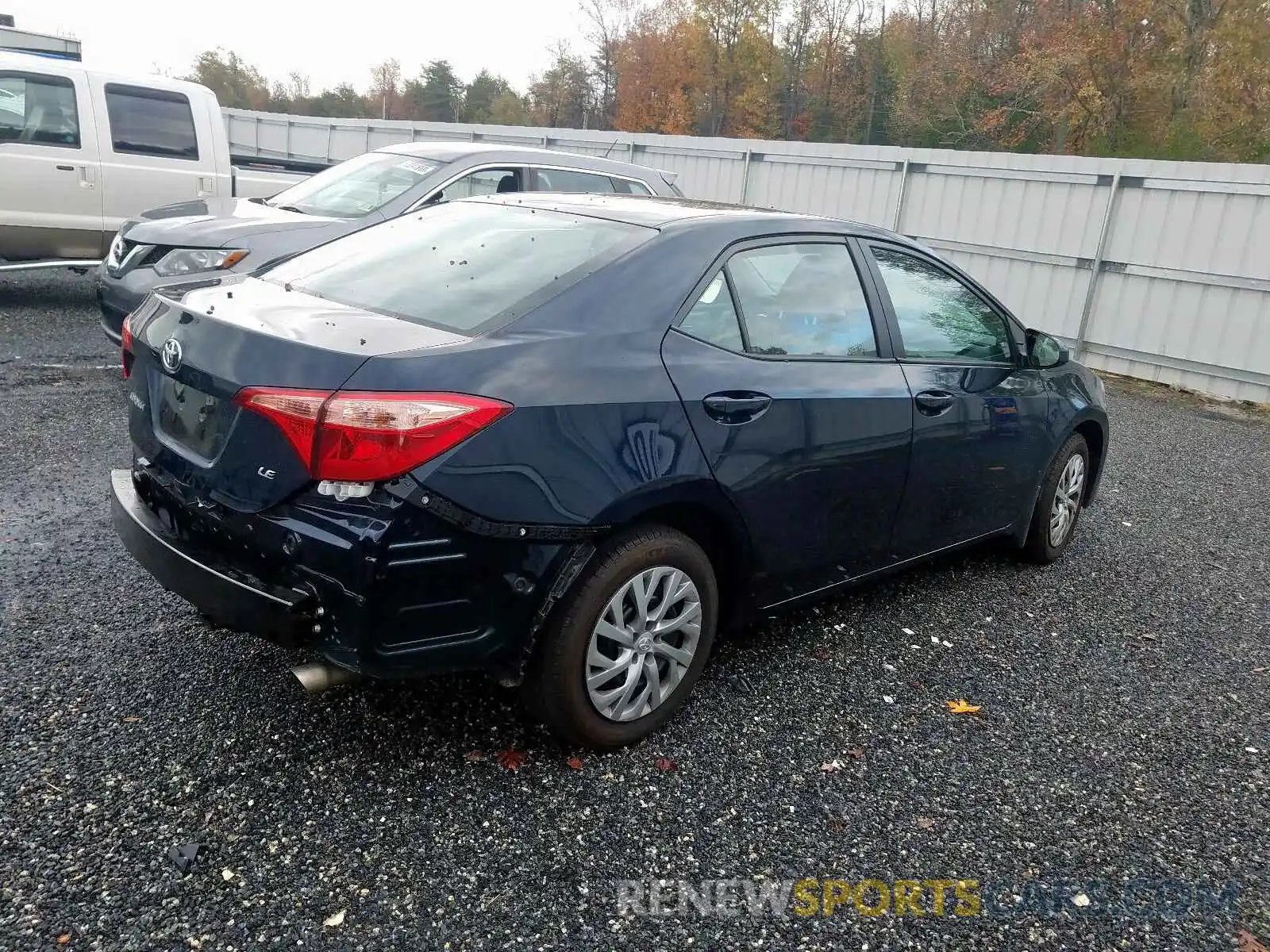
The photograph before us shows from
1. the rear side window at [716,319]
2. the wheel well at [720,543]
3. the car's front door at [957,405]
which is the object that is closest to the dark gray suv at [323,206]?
the car's front door at [957,405]

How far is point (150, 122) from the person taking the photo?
9.16 meters

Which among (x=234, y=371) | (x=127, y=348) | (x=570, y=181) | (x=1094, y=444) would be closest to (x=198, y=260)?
(x=570, y=181)

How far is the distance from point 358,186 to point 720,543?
18.0ft

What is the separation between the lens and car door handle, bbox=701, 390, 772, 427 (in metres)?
3.04

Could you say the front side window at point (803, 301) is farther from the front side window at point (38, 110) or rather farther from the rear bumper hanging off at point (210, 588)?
the front side window at point (38, 110)

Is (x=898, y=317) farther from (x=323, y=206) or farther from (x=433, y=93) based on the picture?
(x=433, y=93)

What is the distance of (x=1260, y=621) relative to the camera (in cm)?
462

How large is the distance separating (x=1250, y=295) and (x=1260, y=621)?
6.72m

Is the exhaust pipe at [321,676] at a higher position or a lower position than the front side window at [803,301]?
lower

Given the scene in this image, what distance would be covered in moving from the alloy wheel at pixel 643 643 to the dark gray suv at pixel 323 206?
4029 mm

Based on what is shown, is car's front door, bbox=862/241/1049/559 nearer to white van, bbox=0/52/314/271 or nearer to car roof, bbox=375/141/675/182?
car roof, bbox=375/141/675/182

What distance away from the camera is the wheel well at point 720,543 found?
9.90ft

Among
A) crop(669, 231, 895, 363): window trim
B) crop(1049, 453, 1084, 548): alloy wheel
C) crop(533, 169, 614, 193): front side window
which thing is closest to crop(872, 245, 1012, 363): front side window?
crop(669, 231, 895, 363): window trim

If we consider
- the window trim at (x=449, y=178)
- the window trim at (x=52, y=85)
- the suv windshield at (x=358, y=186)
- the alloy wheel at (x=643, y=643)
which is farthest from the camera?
the window trim at (x=52, y=85)
